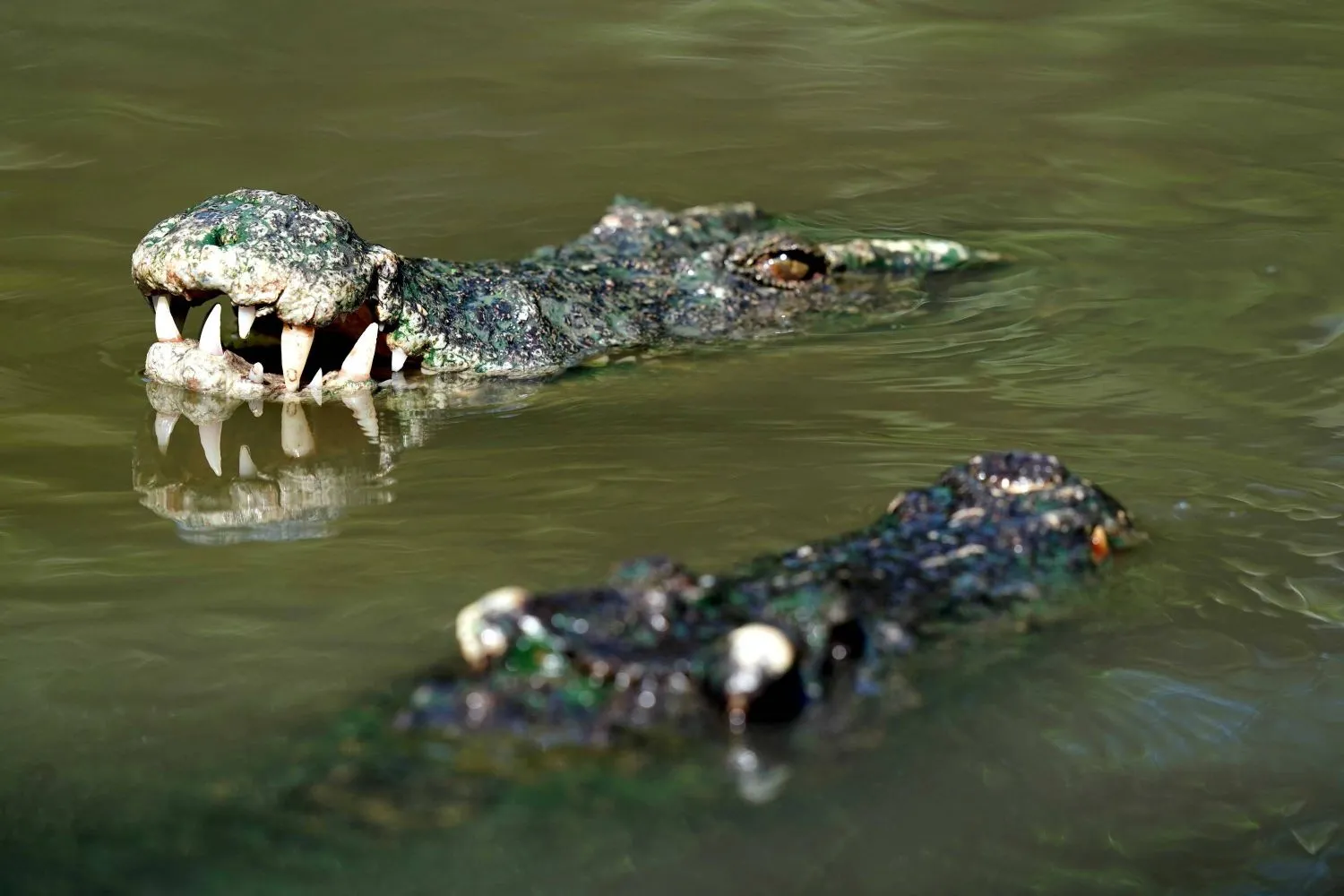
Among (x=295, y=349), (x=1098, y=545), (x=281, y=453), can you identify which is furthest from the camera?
(x=295, y=349)

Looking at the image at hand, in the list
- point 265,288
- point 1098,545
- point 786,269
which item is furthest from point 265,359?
point 1098,545

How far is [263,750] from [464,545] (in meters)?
1.10

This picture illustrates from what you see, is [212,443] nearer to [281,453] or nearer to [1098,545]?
[281,453]

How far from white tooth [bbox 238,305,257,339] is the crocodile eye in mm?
2245

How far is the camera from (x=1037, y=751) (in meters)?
2.85

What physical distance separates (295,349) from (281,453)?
0.49 metres

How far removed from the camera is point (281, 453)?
475 cm

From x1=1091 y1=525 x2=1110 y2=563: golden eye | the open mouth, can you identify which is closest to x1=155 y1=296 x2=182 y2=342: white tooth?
the open mouth

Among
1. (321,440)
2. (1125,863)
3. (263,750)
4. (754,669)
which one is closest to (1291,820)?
(1125,863)

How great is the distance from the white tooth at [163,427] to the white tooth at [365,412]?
0.53 meters

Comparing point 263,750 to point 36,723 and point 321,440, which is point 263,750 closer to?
point 36,723

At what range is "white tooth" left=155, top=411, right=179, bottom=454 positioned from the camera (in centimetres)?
482

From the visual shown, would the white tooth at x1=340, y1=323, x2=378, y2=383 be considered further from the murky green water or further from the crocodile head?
the murky green water

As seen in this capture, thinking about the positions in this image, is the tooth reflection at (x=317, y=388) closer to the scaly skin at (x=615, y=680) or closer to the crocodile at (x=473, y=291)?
the crocodile at (x=473, y=291)
